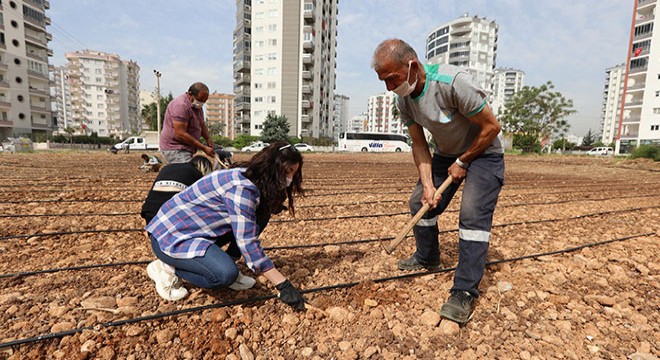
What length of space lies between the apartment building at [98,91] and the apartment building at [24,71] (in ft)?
123

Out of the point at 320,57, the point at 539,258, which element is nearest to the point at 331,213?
the point at 539,258

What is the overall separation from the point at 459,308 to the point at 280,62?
2099 inches

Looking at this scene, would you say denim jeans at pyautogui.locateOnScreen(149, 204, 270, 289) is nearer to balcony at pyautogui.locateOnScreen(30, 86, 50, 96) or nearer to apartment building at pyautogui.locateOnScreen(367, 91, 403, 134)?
balcony at pyautogui.locateOnScreen(30, 86, 50, 96)

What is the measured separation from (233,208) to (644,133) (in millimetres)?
58526

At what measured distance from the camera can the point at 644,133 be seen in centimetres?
4347

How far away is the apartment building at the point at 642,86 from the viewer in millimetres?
42969

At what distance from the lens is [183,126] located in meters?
3.57

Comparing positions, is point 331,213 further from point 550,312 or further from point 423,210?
point 550,312

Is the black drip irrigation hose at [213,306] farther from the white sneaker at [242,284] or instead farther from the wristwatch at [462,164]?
the wristwatch at [462,164]

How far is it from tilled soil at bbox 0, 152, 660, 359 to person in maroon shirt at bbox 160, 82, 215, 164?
0.97 metres

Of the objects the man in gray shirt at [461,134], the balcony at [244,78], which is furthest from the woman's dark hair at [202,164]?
the balcony at [244,78]

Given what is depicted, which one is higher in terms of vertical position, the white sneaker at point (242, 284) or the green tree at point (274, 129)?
the green tree at point (274, 129)

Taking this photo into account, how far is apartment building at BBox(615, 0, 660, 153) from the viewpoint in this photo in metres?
43.0

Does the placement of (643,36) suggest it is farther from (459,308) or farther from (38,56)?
(38,56)
